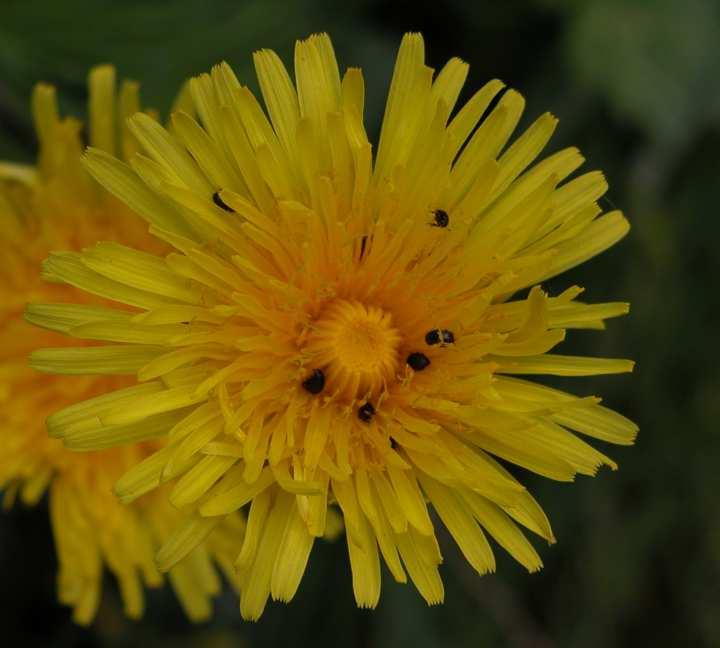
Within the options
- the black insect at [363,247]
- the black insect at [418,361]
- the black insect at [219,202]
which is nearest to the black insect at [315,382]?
the black insect at [418,361]

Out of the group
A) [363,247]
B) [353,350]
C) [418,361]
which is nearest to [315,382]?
[353,350]

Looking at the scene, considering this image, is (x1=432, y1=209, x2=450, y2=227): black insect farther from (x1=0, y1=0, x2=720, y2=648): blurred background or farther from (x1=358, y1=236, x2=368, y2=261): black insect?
(x1=0, y1=0, x2=720, y2=648): blurred background

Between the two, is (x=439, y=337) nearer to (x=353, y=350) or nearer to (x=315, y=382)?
(x=353, y=350)

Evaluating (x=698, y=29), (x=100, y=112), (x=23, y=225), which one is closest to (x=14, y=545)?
(x=23, y=225)

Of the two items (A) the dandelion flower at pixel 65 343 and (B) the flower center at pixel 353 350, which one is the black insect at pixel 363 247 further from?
(A) the dandelion flower at pixel 65 343

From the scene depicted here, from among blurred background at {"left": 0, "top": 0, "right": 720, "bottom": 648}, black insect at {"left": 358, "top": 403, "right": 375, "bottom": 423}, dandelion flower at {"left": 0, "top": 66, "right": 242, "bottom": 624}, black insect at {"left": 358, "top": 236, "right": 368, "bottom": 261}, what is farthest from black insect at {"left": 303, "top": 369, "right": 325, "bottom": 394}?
blurred background at {"left": 0, "top": 0, "right": 720, "bottom": 648}

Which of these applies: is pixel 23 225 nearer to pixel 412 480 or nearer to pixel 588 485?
pixel 412 480
